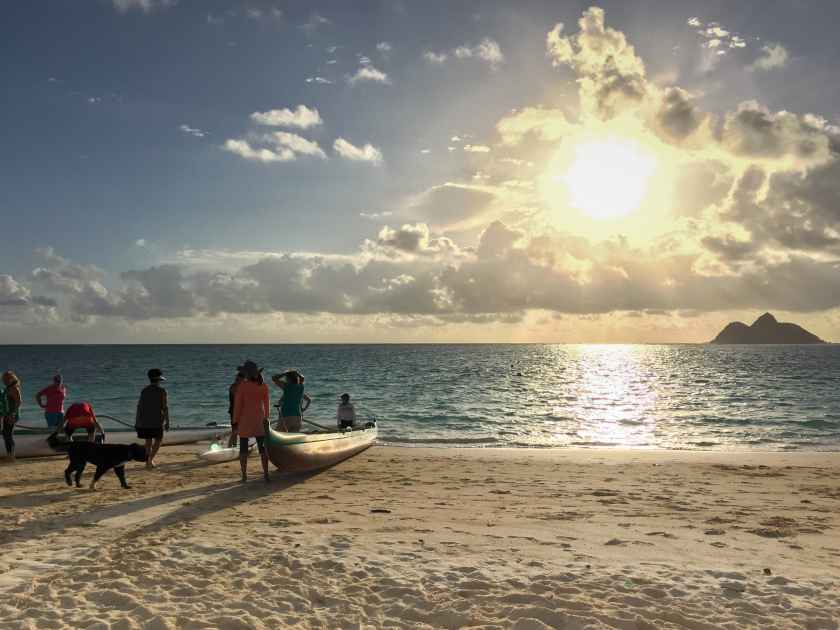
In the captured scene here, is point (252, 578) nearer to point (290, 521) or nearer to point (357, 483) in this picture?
point (290, 521)

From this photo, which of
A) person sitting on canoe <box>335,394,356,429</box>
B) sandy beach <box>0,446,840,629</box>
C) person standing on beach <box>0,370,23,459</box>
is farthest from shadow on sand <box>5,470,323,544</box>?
person standing on beach <box>0,370,23,459</box>

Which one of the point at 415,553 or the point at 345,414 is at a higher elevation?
the point at 345,414

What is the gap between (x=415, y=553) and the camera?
689cm

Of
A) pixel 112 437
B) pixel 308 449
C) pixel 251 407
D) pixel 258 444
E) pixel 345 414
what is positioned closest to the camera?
pixel 251 407

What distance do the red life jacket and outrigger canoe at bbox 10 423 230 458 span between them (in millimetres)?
266

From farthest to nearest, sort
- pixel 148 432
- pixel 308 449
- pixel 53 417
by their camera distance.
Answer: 1. pixel 53 417
2. pixel 308 449
3. pixel 148 432

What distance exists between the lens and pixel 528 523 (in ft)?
27.7

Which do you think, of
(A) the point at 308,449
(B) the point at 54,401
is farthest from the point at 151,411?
(B) the point at 54,401

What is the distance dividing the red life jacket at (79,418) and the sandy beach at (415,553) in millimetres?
1190

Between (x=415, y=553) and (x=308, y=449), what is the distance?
603cm

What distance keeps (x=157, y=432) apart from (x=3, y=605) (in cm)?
710

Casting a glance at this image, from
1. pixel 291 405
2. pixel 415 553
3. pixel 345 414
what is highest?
pixel 291 405

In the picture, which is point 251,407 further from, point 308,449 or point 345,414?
point 345,414

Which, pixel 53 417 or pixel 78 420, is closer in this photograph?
pixel 78 420
